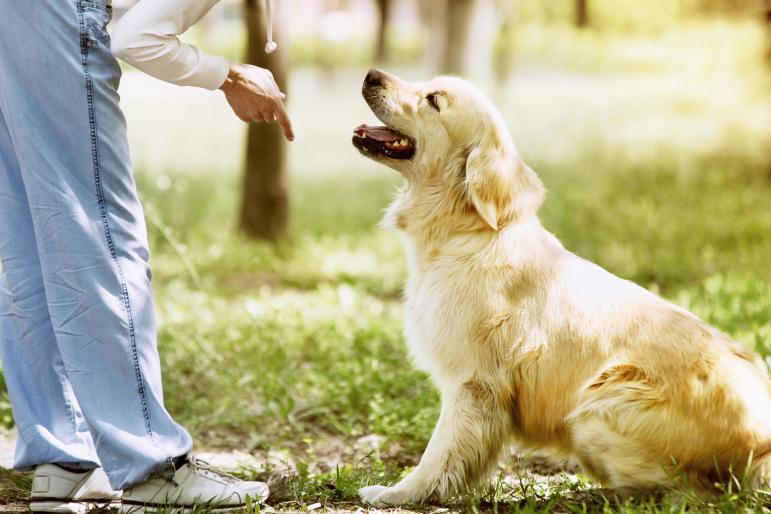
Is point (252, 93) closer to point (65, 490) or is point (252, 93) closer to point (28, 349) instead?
point (28, 349)

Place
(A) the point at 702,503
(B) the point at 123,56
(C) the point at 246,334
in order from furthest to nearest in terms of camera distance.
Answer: (C) the point at 246,334, (A) the point at 702,503, (B) the point at 123,56

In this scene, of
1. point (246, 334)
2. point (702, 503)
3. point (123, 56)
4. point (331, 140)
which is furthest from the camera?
point (331, 140)

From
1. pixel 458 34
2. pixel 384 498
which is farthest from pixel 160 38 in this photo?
pixel 458 34

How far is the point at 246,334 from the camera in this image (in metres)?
4.52

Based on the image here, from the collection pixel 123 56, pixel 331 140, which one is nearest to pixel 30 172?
pixel 123 56

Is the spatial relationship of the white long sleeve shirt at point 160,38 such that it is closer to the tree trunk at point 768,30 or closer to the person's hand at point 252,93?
the person's hand at point 252,93

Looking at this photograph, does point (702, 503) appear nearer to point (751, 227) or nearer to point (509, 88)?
point (751, 227)

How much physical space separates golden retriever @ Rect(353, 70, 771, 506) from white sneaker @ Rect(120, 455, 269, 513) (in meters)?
0.45

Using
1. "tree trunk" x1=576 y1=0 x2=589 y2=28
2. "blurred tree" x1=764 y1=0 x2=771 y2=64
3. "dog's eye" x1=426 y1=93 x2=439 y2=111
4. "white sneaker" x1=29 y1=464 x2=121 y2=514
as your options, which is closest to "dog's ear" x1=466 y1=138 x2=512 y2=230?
"dog's eye" x1=426 y1=93 x2=439 y2=111

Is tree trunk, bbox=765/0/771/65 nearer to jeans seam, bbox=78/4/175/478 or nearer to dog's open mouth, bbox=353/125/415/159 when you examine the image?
dog's open mouth, bbox=353/125/415/159

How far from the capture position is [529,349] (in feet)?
7.99

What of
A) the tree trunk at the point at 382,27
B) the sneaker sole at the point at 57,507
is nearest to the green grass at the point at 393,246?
the sneaker sole at the point at 57,507

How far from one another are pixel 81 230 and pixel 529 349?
1.58m

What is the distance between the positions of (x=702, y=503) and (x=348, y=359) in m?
2.40
